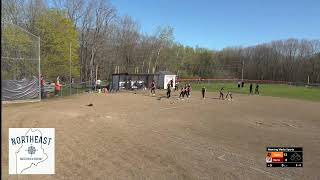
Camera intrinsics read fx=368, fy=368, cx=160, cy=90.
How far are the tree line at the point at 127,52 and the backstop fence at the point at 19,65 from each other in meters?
8.72

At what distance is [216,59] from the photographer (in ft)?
428

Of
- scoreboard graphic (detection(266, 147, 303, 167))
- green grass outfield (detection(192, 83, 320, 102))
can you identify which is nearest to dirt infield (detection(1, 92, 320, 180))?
scoreboard graphic (detection(266, 147, 303, 167))

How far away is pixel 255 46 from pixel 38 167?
14789 cm

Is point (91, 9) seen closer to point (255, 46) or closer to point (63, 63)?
point (63, 63)

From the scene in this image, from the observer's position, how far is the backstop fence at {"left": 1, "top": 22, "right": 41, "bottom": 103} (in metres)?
26.8

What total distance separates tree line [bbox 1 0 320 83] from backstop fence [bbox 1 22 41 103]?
8715 millimetres

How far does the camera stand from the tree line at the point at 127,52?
160 feet

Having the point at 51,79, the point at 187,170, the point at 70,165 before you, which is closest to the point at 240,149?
the point at 187,170

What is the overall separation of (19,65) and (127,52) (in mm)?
59599

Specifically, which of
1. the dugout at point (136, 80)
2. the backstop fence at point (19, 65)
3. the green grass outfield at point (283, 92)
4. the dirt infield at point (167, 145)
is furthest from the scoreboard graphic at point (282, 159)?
the dugout at point (136, 80)

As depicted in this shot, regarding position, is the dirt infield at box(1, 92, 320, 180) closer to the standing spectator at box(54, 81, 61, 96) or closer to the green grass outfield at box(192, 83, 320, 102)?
the standing spectator at box(54, 81, 61, 96)

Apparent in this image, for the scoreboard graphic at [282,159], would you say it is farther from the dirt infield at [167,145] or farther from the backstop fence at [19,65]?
the backstop fence at [19,65]

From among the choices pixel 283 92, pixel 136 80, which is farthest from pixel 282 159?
pixel 283 92

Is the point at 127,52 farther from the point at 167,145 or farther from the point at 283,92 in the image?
the point at 167,145
